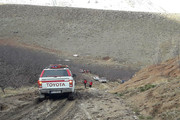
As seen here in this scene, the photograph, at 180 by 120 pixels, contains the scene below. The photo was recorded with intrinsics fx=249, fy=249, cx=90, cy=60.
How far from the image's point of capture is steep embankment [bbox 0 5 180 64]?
161 feet

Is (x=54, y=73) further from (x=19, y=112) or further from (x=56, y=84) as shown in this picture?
(x=19, y=112)

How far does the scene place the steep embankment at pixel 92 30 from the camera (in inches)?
1937

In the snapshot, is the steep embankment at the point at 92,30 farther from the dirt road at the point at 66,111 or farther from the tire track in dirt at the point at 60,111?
the dirt road at the point at 66,111

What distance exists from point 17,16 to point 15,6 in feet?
22.4

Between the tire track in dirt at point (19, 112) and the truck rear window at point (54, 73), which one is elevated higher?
the truck rear window at point (54, 73)

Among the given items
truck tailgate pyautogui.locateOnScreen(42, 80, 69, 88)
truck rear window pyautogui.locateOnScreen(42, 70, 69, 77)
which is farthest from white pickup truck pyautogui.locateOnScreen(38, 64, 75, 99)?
truck rear window pyautogui.locateOnScreen(42, 70, 69, 77)

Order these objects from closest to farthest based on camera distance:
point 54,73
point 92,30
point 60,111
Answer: point 60,111 → point 54,73 → point 92,30

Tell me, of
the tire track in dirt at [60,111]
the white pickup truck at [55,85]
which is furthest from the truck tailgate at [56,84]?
the tire track in dirt at [60,111]

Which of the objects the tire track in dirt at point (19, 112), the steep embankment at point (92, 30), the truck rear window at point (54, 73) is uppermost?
the truck rear window at point (54, 73)

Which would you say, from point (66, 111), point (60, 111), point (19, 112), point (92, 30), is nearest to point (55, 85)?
point (60, 111)

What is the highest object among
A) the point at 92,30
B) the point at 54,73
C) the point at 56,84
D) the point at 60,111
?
the point at 54,73

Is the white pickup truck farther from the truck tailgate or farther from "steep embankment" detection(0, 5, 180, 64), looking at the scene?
"steep embankment" detection(0, 5, 180, 64)

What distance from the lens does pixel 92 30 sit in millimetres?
59469

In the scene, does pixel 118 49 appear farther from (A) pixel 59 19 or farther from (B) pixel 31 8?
(B) pixel 31 8
